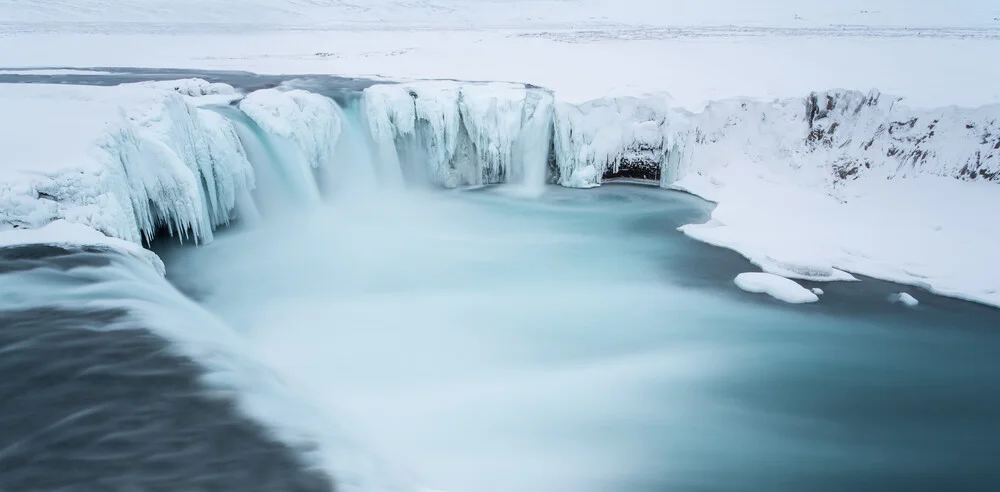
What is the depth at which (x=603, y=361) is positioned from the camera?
5301 millimetres

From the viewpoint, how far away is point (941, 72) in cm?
1283

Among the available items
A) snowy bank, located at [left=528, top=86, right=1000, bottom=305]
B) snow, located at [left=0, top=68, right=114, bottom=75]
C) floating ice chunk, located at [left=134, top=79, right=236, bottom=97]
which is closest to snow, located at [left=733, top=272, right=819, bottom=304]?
snowy bank, located at [left=528, top=86, right=1000, bottom=305]

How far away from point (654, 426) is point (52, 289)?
4.19m

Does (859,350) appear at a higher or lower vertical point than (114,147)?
lower

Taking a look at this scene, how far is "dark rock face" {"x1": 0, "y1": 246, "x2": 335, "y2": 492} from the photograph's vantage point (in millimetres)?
2408

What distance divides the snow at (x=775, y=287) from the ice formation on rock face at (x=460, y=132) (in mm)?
5193

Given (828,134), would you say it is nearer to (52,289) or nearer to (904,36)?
(52,289)

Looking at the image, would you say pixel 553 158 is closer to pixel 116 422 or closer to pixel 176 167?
pixel 176 167

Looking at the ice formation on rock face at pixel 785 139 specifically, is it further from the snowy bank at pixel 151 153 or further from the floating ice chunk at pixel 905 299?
the snowy bank at pixel 151 153

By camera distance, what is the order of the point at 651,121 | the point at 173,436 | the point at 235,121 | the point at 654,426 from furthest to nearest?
the point at 651,121 → the point at 235,121 → the point at 654,426 → the point at 173,436

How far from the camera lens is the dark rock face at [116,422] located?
2408 mm

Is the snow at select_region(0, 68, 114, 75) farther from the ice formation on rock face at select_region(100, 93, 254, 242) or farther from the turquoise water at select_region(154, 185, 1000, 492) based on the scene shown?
the turquoise water at select_region(154, 185, 1000, 492)

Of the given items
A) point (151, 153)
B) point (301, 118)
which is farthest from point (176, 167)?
point (301, 118)

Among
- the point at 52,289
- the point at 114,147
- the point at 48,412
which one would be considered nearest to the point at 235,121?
the point at 114,147
